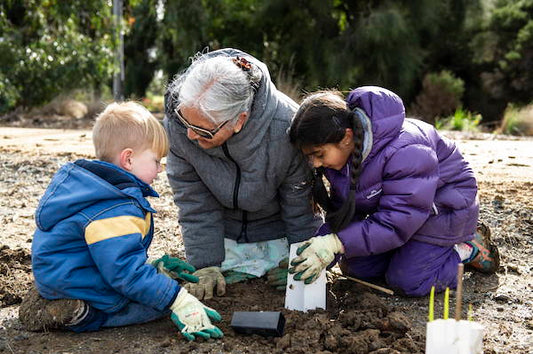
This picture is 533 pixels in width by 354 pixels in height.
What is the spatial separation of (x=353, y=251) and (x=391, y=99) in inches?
23.4

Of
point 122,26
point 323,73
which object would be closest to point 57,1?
point 122,26

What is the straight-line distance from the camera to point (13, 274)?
8.79 ft

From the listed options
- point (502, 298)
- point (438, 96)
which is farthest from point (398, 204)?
point (438, 96)

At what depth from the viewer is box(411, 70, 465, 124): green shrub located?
12992 millimetres

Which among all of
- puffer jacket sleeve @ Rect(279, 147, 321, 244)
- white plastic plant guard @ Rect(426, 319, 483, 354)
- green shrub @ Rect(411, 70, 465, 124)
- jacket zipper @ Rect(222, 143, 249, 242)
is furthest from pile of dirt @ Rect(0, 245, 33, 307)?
green shrub @ Rect(411, 70, 465, 124)

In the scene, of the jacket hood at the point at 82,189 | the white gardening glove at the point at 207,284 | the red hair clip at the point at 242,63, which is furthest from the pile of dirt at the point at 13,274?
the red hair clip at the point at 242,63

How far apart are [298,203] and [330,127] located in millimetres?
559

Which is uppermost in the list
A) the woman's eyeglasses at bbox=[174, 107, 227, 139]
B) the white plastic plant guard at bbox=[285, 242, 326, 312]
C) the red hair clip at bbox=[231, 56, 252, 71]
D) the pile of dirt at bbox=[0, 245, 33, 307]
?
the red hair clip at bbox=[231, 56, 252, 71]

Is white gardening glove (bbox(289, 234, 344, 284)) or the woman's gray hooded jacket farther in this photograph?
the woman's gray hooded jacket

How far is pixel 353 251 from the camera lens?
233 cm

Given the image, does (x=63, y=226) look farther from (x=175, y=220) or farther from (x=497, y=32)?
(x=497, y=32)

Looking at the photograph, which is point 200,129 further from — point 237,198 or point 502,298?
point 502,298

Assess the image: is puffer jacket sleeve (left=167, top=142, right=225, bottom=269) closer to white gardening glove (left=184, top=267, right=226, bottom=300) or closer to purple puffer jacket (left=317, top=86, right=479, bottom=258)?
white gardening glove (left=184, top=267, right=226, bottom=300)

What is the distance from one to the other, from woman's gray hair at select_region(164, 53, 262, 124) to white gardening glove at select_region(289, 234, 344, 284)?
564mm
